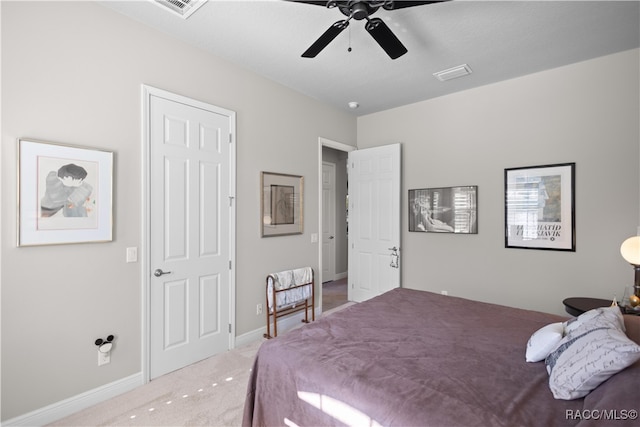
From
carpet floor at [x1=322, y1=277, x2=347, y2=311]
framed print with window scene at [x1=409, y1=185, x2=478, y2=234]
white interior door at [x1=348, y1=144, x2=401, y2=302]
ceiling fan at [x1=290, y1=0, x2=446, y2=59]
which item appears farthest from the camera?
carpet floor at [x1=322, y1=277, x2=347, y2=311]

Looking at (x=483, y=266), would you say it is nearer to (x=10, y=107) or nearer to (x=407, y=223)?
(x=407, y=223)

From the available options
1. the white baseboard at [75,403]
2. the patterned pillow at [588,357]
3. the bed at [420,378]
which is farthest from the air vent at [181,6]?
the patterned pillow at [588,357]

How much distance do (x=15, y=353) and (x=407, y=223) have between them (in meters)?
4.07

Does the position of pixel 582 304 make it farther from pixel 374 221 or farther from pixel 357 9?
pixel 357 9

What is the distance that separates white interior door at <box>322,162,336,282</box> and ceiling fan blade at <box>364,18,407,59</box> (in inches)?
165

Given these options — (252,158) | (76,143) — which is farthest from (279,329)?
(76,143)

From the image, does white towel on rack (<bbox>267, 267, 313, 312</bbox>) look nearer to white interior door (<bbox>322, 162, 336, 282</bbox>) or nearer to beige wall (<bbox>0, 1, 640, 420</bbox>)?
beige wall (<bbox>0, 1, 640, 420</bbox>)

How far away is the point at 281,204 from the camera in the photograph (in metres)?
3.68

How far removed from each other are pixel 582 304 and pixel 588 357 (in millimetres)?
2007

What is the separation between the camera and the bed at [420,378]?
3.62ft

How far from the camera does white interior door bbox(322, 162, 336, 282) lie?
249 inches

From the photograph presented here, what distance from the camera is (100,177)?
2.24 metres

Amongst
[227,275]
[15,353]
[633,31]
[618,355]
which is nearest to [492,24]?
[633,31]

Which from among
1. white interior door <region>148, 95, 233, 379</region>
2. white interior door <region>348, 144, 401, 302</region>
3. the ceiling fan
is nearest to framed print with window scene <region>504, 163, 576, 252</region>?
white interior door <region>348, 144, 401, 302</region>
